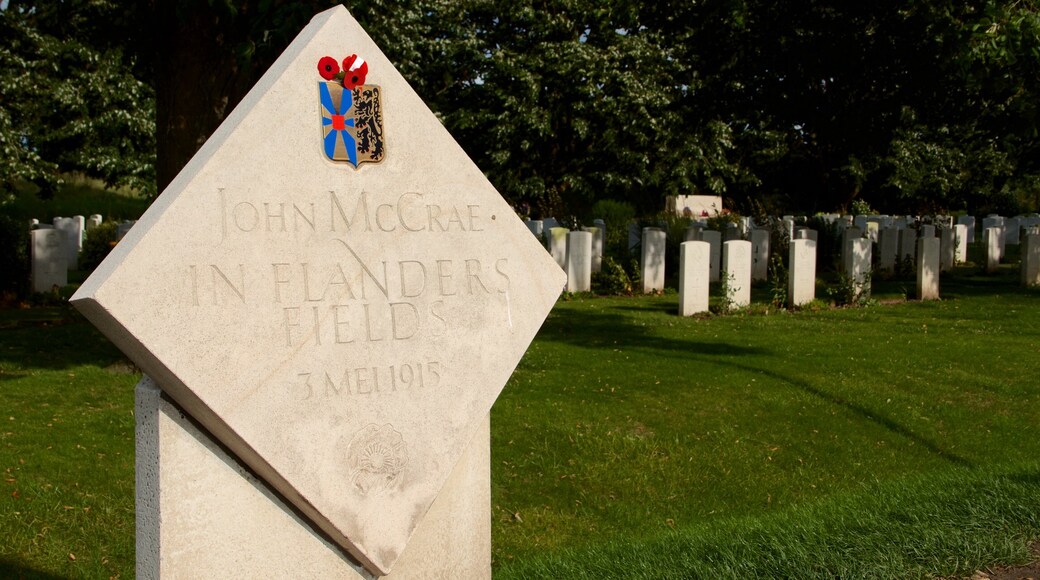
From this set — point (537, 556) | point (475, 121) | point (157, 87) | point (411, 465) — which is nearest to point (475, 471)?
point (411, 465)

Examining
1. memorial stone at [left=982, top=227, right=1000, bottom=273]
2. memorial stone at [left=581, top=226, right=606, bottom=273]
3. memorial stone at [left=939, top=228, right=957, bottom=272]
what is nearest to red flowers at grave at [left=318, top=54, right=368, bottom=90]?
memorial stone at [left=581, top=226, right=606, bottom=273]

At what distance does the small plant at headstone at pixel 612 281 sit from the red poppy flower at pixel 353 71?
1165 centimetres

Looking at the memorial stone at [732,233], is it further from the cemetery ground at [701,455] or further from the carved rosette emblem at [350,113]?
the carved rosette emblem at [350,113]

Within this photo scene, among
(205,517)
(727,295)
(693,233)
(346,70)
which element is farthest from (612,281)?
(205,517)

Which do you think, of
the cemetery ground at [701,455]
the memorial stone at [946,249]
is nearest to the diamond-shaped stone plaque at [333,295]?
the cemetery ground at [701,455]

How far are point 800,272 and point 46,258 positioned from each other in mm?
9996

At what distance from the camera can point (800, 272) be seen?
12.6 meters

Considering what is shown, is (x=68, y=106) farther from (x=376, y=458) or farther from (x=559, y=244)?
(x=376, y=458)

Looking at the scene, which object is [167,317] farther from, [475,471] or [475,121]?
[475,121]

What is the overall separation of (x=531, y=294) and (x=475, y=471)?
611 mm

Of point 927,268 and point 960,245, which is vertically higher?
point 960,245

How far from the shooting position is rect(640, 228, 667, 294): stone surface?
1441 centimetres

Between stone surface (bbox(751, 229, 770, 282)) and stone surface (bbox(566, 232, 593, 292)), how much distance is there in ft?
11.3

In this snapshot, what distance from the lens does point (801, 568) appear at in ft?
12.3
